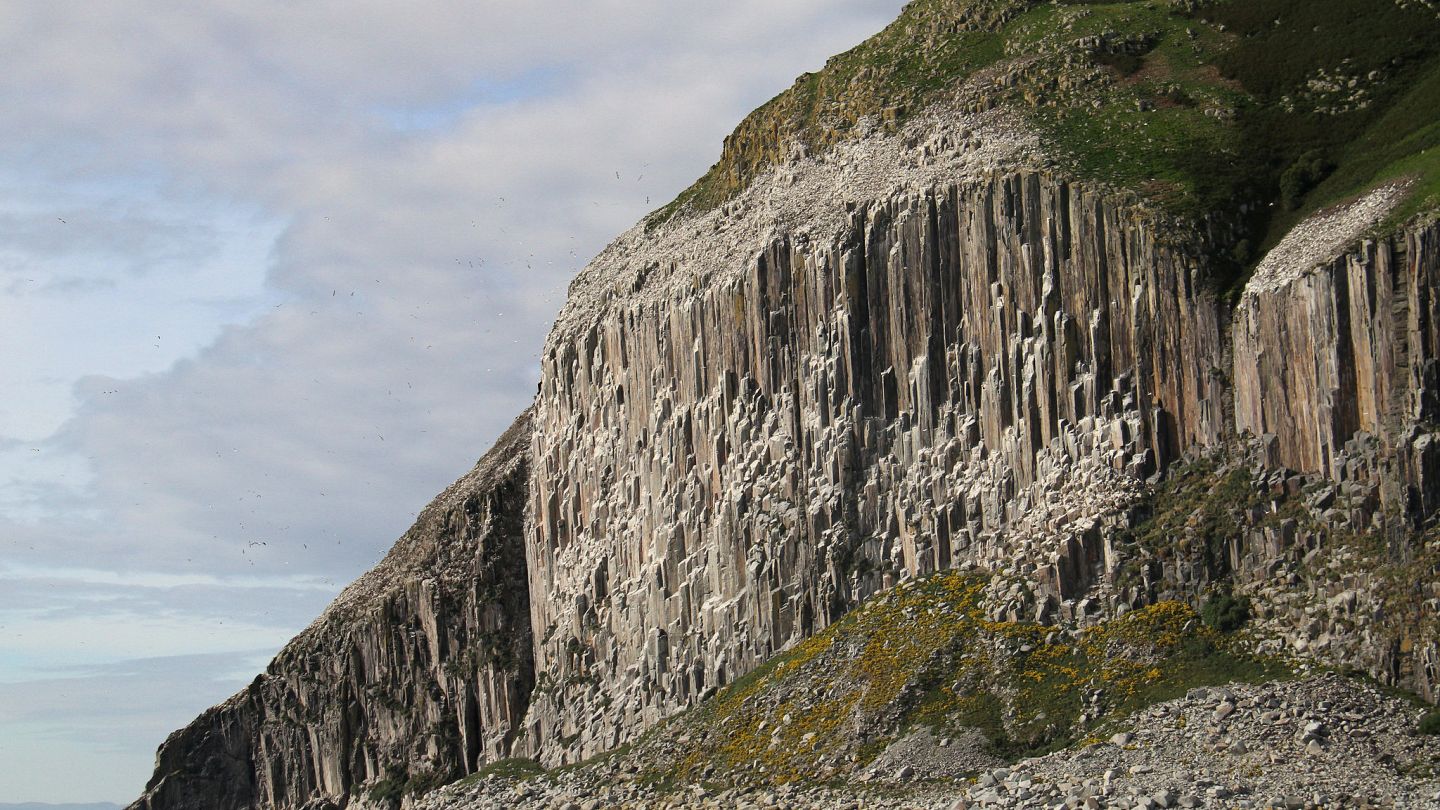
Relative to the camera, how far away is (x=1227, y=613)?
5966 cm

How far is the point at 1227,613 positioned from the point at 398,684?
57711 mm

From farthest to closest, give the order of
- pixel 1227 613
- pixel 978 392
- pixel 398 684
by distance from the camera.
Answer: pixel 398 684, pixel 978 392, pixel 1227 613

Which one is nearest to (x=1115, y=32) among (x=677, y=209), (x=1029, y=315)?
(x=1029, y=315)

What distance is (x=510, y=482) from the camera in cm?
10150

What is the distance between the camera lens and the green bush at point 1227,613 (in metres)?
59.4

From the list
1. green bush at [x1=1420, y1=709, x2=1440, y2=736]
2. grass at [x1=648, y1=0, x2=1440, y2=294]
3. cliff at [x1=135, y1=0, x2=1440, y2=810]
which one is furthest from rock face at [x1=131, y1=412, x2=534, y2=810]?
green bush at [x1=1420, y1=709, x2=1440, y2=736]

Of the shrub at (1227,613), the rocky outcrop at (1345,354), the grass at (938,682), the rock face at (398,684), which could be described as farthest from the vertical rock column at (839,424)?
the shrub at (1227,613)

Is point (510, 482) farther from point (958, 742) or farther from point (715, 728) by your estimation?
point (958, 742)

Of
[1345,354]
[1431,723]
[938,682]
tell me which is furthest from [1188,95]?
[1431,723]

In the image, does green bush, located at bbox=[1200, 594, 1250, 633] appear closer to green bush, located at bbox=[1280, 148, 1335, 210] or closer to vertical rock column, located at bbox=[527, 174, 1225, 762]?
vertical rock column, located at bbox=[527, 174, 1225, 762]

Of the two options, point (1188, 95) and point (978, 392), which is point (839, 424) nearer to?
point (978, 392)

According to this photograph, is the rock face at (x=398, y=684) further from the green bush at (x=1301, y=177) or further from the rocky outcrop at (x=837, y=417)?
the green bush at (x=1301, y=177)

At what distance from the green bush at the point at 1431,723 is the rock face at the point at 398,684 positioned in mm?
54724

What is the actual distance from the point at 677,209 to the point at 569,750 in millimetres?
30859
